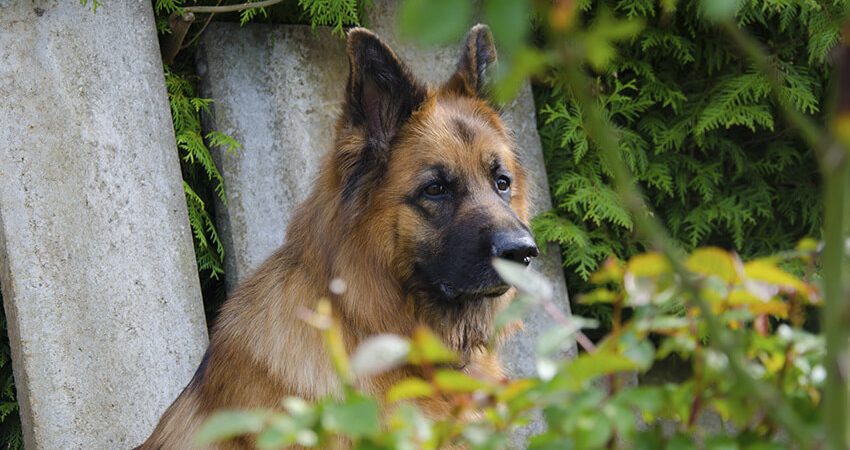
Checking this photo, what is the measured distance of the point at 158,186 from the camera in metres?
4.48

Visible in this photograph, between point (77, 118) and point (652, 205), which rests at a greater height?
point (77, 118)

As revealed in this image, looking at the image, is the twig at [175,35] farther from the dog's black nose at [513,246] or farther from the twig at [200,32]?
the dog's black nose at [513,246]

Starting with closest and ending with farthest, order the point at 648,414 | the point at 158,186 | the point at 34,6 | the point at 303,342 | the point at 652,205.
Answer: the point at 648,414
the point at 303,342
the point at 34,6
the point at 158,186
the point at 652,205

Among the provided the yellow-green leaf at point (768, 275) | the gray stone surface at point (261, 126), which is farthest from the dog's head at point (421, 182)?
the yellow-green leaf at point (768, 275)

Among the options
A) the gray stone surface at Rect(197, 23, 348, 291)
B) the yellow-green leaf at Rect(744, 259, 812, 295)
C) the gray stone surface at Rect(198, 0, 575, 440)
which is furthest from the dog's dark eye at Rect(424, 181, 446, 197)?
the yellow-green leaf at Rect(744, 259, 812, 295)

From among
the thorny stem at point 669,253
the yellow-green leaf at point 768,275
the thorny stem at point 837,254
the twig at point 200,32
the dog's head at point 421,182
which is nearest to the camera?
the thorny stem at point 837,254

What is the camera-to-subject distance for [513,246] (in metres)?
3.23

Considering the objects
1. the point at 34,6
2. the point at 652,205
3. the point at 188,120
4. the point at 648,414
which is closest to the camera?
A: the point at 648,414

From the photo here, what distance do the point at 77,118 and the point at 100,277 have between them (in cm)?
70

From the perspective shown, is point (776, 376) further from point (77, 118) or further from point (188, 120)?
point (188, 120)

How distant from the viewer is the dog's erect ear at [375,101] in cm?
346

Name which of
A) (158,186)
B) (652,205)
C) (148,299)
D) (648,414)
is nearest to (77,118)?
(158,186)

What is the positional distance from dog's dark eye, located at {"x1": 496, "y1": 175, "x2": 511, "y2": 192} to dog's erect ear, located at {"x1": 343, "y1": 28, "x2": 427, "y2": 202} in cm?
41

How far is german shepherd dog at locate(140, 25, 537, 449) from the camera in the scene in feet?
10.6
